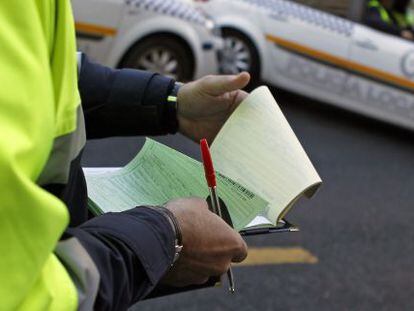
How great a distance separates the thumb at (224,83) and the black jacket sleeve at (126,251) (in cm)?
46

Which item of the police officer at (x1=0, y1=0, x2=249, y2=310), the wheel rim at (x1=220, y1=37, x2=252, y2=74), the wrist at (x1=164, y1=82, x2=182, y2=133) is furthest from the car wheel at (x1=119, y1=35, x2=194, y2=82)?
the police officer at (x1=0, y1=0, x2=249, y2=310)

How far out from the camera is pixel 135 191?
4.84 ft

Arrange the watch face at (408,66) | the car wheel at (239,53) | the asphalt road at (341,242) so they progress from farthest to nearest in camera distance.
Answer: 1. the car wheel at (239,53)
2. the watch face at (408,66)
3. the asphalt road at (341,242)

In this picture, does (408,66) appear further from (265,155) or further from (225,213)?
(225,213)

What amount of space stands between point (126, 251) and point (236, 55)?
5792mm

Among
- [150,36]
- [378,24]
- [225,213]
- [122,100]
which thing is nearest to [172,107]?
[122,100]

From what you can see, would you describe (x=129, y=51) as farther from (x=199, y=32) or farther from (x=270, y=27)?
(x=270, y=27)

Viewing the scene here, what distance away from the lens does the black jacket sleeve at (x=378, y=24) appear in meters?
6.75

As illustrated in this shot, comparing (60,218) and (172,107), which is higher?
(60,218)

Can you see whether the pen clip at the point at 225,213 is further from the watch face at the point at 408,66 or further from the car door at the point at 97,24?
the watch face at the point at 408,66

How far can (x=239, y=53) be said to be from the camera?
6781mm

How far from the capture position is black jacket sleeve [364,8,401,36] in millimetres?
6754

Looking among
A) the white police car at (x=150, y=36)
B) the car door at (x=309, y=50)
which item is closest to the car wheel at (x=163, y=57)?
the white police car at (x=150, y=36)

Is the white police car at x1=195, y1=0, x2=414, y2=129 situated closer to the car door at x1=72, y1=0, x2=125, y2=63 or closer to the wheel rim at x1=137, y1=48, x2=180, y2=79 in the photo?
the wheel rim at x1=137, y1=48, x2=180, y2=79
